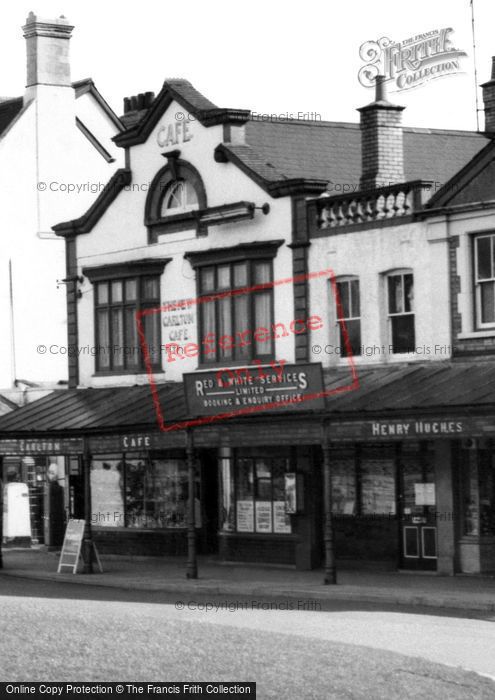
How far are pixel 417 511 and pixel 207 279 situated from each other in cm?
726

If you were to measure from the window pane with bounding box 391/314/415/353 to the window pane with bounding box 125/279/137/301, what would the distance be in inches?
289

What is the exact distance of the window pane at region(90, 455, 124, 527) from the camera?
3538 cm

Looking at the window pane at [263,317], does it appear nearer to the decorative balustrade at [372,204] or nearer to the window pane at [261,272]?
the window pane at [261,272]

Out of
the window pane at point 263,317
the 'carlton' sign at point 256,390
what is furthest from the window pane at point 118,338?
the 'carlton' sign at point 256,390

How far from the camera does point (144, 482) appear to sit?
3491 cm

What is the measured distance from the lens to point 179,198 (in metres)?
34.2

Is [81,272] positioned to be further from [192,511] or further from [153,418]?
[192,511]

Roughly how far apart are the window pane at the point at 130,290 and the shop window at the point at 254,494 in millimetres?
4295

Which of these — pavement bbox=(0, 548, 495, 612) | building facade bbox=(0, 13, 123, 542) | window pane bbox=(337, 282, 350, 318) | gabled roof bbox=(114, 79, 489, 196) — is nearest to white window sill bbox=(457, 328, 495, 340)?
window pane bbox=(337, 282, 350, 318)

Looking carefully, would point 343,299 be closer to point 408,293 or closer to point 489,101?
point 408,293

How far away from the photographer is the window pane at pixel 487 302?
27875 mm

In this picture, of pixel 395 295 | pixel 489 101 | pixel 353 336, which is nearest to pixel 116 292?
pixel 353 336

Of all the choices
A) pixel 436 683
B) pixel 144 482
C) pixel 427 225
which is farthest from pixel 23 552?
pixel 436 683

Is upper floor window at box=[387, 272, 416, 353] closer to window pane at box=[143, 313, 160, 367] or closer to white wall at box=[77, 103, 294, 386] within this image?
white wall at box=[77, 103, 294, 386]
